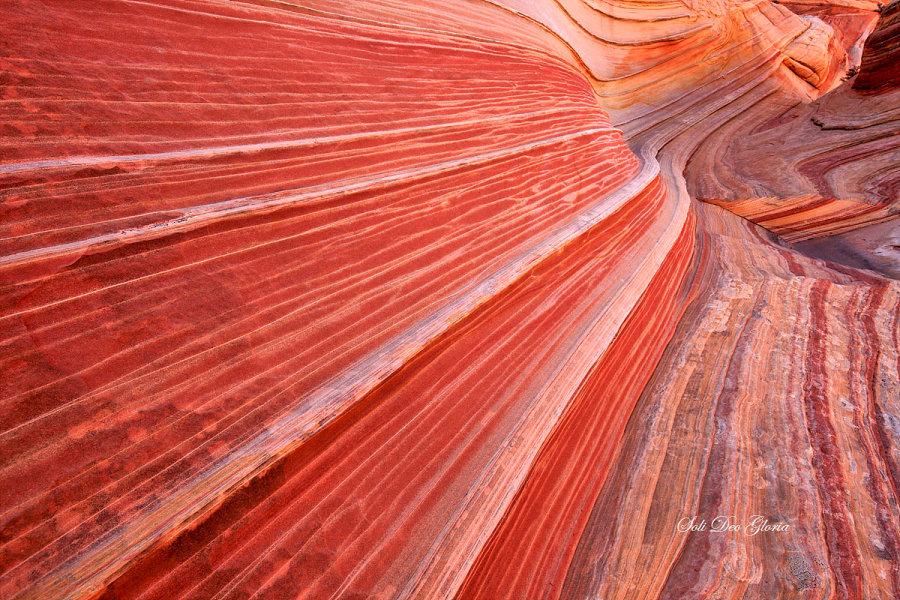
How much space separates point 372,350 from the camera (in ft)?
4.13

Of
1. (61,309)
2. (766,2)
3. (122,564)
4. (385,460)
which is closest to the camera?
(122,564)

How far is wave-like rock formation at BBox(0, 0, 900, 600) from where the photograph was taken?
0.90m

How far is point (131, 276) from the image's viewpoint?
40.4 inches

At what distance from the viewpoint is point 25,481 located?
2.57 ft

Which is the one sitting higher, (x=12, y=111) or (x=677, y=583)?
(x=12, y=111)

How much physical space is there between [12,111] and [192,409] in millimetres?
721

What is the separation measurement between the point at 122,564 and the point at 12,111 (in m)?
0.92

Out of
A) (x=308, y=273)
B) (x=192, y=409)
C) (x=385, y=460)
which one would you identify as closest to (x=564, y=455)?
(x=385, y=460)

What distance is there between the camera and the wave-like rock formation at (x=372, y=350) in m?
0.90

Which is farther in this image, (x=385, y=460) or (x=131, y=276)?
(x=385, y=460)

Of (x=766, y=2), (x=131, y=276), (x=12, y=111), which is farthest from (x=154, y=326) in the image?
(x=766, y=2)

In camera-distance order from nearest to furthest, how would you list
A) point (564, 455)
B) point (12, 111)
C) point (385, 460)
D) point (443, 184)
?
point (12, 111)
point (385, 460)
point (564, 455)
point (443, 184)

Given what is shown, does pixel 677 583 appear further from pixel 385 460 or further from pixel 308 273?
pixel 308 273

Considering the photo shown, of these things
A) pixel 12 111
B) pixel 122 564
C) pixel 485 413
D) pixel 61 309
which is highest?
pixel 12 111
